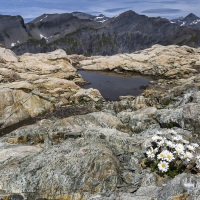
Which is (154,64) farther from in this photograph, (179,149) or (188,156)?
(188,156)

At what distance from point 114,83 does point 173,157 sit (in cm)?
6612

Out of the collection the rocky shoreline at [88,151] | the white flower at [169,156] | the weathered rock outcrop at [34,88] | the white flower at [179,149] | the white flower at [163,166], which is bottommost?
the weathered rock outcrop at [34,88]

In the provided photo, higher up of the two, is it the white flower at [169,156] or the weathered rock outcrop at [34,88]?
the white flower at [169,156]

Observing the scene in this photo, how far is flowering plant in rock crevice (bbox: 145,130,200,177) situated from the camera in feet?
46.7

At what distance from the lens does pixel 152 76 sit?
90750mm

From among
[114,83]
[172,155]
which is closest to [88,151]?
[172,155]

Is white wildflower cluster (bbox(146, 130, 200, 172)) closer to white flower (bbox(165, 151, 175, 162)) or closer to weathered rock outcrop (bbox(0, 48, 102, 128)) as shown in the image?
white flower (bbox(165, 151, 175, 162))

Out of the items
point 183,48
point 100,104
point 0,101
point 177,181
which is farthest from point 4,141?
point 183,48

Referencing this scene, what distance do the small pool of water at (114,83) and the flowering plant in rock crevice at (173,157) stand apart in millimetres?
45688

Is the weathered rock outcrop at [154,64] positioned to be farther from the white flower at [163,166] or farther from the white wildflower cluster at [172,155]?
the white flower at [163,166]

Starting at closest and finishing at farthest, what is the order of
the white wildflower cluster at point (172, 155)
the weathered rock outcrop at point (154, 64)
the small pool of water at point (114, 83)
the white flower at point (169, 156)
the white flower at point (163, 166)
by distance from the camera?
the white flower at point (169, 156), the white wildflower cluster at point (172, 155), the white flower at point (163, 166), the small pool of water at point (114, 83), the weathered rock outcrop at point (154, 64)

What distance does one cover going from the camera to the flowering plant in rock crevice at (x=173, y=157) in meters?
14.2

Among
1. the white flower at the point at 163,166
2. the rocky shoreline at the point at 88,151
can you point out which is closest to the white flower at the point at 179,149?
the white flower at the point at 163,166

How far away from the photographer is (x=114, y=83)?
262 ft
